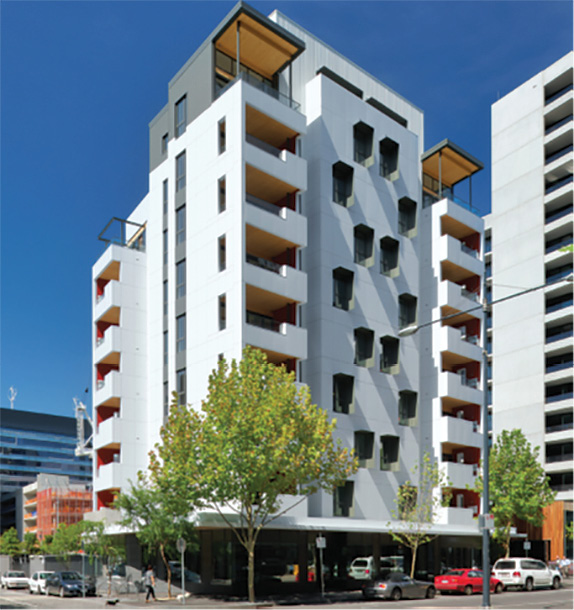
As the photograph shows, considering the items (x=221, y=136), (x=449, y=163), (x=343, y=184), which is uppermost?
(x=449, y=163)

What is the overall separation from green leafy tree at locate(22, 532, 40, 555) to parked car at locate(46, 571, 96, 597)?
191 feet

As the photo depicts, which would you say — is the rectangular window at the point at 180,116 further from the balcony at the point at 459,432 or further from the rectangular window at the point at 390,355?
the balcony at the point at 459,432

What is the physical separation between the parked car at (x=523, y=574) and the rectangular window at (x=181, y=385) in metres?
21.4

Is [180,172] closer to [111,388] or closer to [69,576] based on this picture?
[111,388]

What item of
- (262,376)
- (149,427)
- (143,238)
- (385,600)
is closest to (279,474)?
(262,376)

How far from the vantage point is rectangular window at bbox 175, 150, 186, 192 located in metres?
48.2

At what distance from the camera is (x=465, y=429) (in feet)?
179

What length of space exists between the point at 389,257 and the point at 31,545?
252ft

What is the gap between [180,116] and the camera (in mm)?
49594

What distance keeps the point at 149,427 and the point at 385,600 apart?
19524 millimetres

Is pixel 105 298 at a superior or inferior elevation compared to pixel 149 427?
superior

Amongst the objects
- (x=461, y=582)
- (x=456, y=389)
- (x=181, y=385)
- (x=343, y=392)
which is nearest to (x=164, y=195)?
(x=181, y=385)

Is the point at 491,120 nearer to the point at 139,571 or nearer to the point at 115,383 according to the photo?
the point at 115,383

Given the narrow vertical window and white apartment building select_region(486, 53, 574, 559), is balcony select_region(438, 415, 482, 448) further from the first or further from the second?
white apartment building select_region(486, 53, 574, 559)
